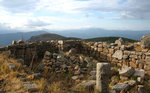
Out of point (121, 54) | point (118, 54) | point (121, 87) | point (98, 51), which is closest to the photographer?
→ point (121, 87)

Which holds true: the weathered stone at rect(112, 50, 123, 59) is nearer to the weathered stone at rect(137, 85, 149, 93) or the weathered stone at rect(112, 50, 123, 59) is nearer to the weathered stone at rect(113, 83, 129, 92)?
the weathered stone at rect(137, 85, 149, 93)

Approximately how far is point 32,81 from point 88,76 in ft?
10.1

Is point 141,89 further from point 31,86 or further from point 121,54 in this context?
point 31,86

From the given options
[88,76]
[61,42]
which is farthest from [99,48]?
[88,76]

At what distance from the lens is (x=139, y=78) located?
803 cm

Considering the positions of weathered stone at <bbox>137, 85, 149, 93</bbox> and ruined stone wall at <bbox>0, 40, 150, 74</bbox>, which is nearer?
weathered stone at <bbox>137, 85, 149, 93</bbox>

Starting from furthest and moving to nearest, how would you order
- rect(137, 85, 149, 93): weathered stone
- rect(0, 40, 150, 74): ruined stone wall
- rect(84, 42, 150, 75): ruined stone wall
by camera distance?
1. rect(0, 40, 150, 74): ruined stone wall
2. rect(84, 42, 150, 75): ruined stone wall
3. rect(137, 85, 149, 93): weathered stone

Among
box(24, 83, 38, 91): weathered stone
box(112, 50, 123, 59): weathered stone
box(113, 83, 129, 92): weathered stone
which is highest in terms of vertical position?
box(112, 50, 123, 59): weathered stone

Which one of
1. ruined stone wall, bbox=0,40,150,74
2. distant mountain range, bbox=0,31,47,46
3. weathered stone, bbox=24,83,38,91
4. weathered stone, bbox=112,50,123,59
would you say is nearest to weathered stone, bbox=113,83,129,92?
ruined stone wall, bbox=0,40,150,74

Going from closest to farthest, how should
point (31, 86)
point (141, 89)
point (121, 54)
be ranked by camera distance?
point (31, 86) → point (141, 89) → point (121, 54)

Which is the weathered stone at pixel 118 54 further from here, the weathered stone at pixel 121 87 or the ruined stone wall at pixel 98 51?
the weathered stone at pixel 121 87

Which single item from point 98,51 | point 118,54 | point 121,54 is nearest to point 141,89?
point 121,54

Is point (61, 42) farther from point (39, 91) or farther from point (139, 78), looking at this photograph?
point (39, 91)

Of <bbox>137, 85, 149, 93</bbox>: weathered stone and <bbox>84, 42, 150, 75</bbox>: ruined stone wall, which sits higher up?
<bbox>84, 42, 150, 75</bbox>: ruined stone wall
